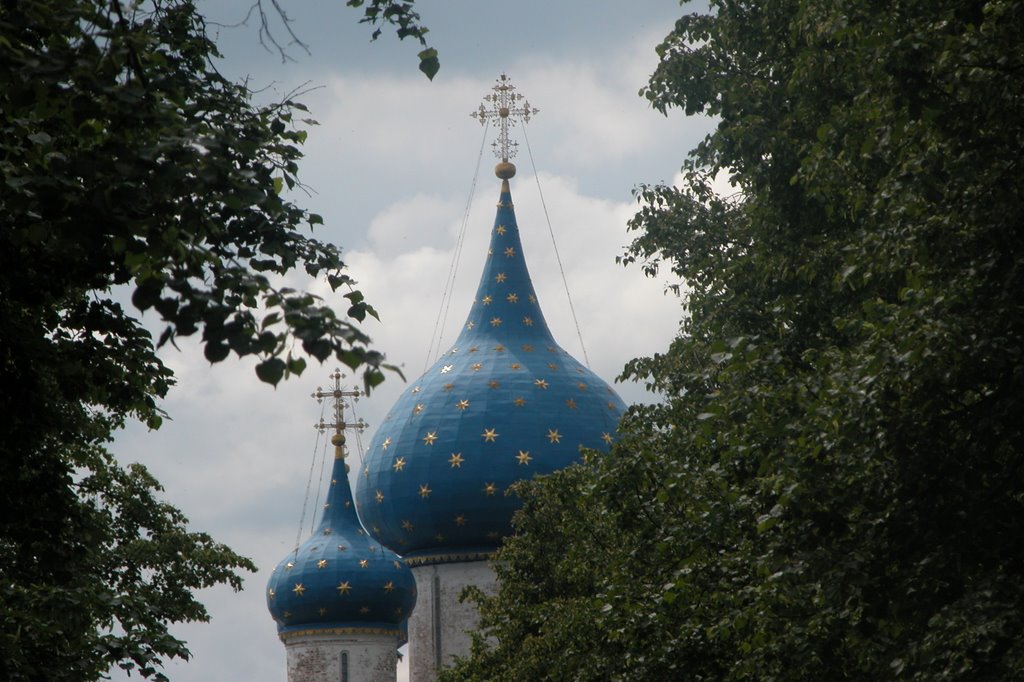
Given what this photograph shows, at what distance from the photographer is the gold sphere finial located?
59.2 meters

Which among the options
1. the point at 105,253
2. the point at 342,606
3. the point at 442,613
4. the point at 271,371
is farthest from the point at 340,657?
the point at 271,371

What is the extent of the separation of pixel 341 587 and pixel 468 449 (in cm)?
641

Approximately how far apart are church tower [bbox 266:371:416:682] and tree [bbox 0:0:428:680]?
124 feet

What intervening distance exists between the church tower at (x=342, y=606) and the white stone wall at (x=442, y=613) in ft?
1.79

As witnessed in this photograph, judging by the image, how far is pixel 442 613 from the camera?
5466 cm

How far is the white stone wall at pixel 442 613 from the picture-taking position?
53906mm

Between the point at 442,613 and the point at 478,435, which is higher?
the point at 478,435

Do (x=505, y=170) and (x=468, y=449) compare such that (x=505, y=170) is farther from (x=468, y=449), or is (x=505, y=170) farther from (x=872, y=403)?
(x=872, y=403)

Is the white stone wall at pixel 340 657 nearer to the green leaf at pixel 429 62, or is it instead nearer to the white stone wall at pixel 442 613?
the white stone wall at pixel 442 613

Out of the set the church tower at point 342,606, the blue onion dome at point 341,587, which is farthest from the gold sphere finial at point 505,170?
the blue onion dome at point 341,587

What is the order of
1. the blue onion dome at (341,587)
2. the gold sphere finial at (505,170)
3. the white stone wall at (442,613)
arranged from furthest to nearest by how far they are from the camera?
the gold sphere finial at (505,170)
the blue onion dome at (341,587)
the white stone wall at (442,613)

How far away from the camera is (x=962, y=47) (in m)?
11.6

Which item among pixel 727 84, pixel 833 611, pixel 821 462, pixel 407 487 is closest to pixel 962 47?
pixel 821 462

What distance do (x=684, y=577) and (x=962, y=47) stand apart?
484cm
